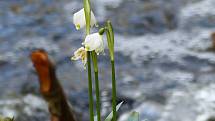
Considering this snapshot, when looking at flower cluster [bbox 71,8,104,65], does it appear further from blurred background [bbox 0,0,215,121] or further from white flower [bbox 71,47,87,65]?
blurred background [bbox 0,0,215,121]

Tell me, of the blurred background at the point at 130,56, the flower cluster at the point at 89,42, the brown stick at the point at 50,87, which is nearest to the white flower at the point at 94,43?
the flower cluster at the point at 89,42

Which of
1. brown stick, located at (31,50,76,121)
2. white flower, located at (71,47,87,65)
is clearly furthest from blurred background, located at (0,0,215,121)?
white flower, located at (71,47,87,65)

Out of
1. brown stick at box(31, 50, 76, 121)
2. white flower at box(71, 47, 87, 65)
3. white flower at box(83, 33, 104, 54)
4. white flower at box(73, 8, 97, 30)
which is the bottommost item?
brown stick at box(31, 50, 76, 121)

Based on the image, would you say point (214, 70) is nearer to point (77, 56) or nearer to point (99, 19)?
point (99, 19)

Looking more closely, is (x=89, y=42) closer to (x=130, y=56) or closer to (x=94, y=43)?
(x=94, y=43)

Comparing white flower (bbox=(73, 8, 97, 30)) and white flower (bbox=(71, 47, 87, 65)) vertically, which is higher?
white flower (bbox=(73, 8, 97, 30))
